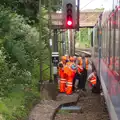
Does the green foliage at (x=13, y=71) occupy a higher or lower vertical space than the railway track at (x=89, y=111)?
higher

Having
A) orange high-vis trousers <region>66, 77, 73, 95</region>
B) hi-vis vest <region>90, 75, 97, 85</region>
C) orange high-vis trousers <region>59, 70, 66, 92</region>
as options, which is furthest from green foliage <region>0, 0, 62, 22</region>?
hi-vis vest <region>90, 75, 97, 85</region>

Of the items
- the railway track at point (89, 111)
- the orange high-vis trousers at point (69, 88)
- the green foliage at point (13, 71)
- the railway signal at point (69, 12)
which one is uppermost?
the railway signal at point (69, 12)

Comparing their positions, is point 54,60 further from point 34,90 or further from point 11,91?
point 11,91

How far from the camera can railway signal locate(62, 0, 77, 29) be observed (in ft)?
43.0

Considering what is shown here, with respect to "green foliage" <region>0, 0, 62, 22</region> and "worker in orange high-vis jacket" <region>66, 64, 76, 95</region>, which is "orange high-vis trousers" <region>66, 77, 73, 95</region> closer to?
"worker in orange high-vis jacket" <region>66, 64, 76, 95</region>

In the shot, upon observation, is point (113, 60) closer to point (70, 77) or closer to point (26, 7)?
point (26, 7)

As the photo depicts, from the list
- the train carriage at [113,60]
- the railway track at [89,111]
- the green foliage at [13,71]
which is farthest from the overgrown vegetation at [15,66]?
the train carriage at [113,60]

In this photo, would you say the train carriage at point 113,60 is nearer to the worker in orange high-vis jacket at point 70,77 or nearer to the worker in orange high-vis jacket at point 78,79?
the worker in orange high-vis jacket at point 70,77

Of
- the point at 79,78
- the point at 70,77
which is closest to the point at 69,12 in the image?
the point at 70,77

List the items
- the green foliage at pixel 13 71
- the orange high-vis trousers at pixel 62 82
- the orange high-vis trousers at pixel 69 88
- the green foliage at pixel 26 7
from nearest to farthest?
1. the green foliage at pixel 13 71
2. the green foliage at pixel 26 7
3. the orange high-vis trousers at pixel 69 88
4. the orange high-vis trousers at pixel 62 82

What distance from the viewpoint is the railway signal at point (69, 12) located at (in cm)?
1312

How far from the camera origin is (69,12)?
1316 centimetres

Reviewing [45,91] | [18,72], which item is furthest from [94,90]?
[18,72]

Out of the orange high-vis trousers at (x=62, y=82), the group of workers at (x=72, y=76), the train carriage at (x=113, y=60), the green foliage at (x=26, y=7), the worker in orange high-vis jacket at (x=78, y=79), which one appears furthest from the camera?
the worker in orange high-vis jacket at (x=78, y=79)
